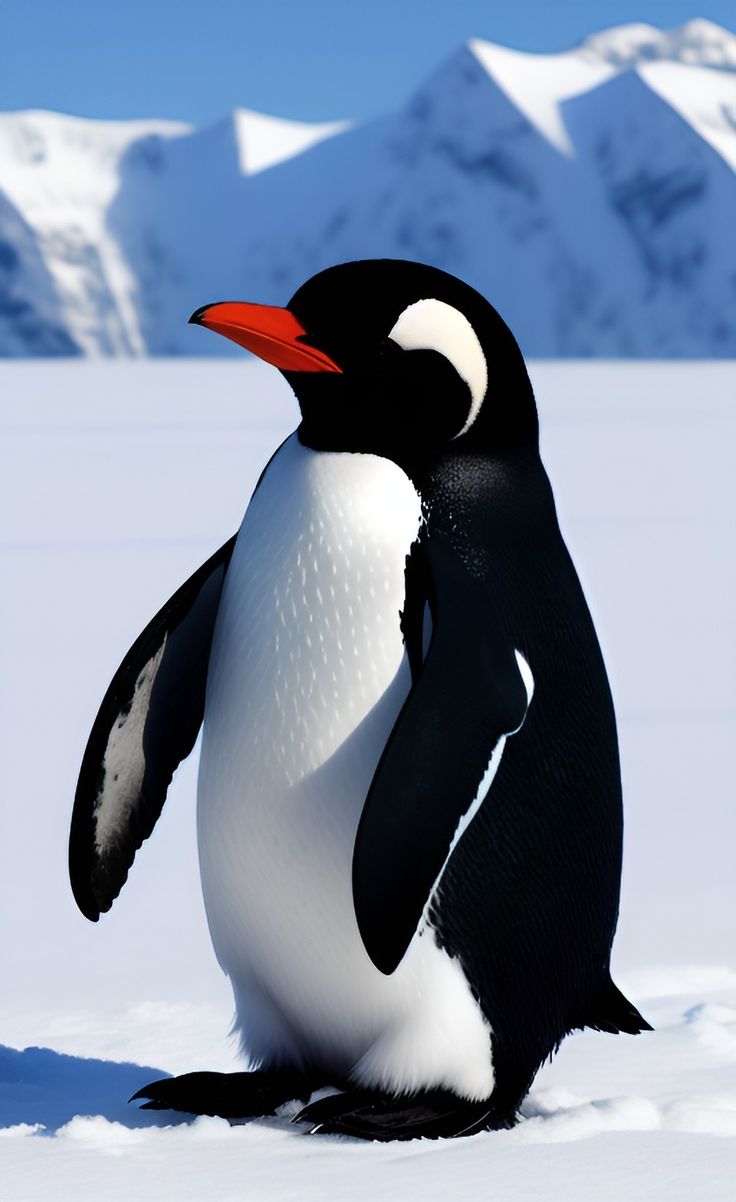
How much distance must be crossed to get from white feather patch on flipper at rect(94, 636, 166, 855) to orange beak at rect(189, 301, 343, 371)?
39 centimetres

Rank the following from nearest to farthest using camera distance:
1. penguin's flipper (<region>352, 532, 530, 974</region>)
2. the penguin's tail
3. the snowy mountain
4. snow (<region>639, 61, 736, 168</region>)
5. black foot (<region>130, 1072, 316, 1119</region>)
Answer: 1. penguin's flipper (<region>352, 532, 530, 974</region>)
2. black foot (<region>130, 1072, 316, 1119</region>)
3. the penguin's tail
4. snow (<region>639, 61, 736, 168</region>)
5. the snowy mountain

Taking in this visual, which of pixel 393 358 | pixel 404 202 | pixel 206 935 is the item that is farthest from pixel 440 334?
pixel 404 202

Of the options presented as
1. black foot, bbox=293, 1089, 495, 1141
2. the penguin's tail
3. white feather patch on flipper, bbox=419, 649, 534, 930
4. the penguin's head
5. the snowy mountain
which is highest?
the snowy mountain

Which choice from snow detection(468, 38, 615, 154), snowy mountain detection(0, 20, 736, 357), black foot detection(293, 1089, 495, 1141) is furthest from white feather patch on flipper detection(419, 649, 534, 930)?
snow detection(468, 38, 615, 154)

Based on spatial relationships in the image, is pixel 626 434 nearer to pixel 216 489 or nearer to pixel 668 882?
pixel 216 489

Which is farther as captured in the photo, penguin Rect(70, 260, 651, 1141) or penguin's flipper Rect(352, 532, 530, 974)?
penguin Rect(70, 260, 651, 1141)

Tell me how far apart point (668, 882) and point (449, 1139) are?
49.8 inches

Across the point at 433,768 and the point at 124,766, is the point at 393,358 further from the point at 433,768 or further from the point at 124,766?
the point at 124,766

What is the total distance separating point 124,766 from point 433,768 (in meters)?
0.48

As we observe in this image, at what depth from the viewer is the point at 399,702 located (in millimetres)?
1802

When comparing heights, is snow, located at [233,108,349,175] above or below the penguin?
above

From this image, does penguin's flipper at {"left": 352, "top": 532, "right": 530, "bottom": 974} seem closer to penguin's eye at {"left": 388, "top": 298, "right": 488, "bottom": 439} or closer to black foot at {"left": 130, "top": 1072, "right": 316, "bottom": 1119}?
penguin's eye at {"left": 388, "top": 298, "right": 488, "bottom": 439}

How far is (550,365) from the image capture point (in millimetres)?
19562

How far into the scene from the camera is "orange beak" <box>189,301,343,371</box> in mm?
1743
